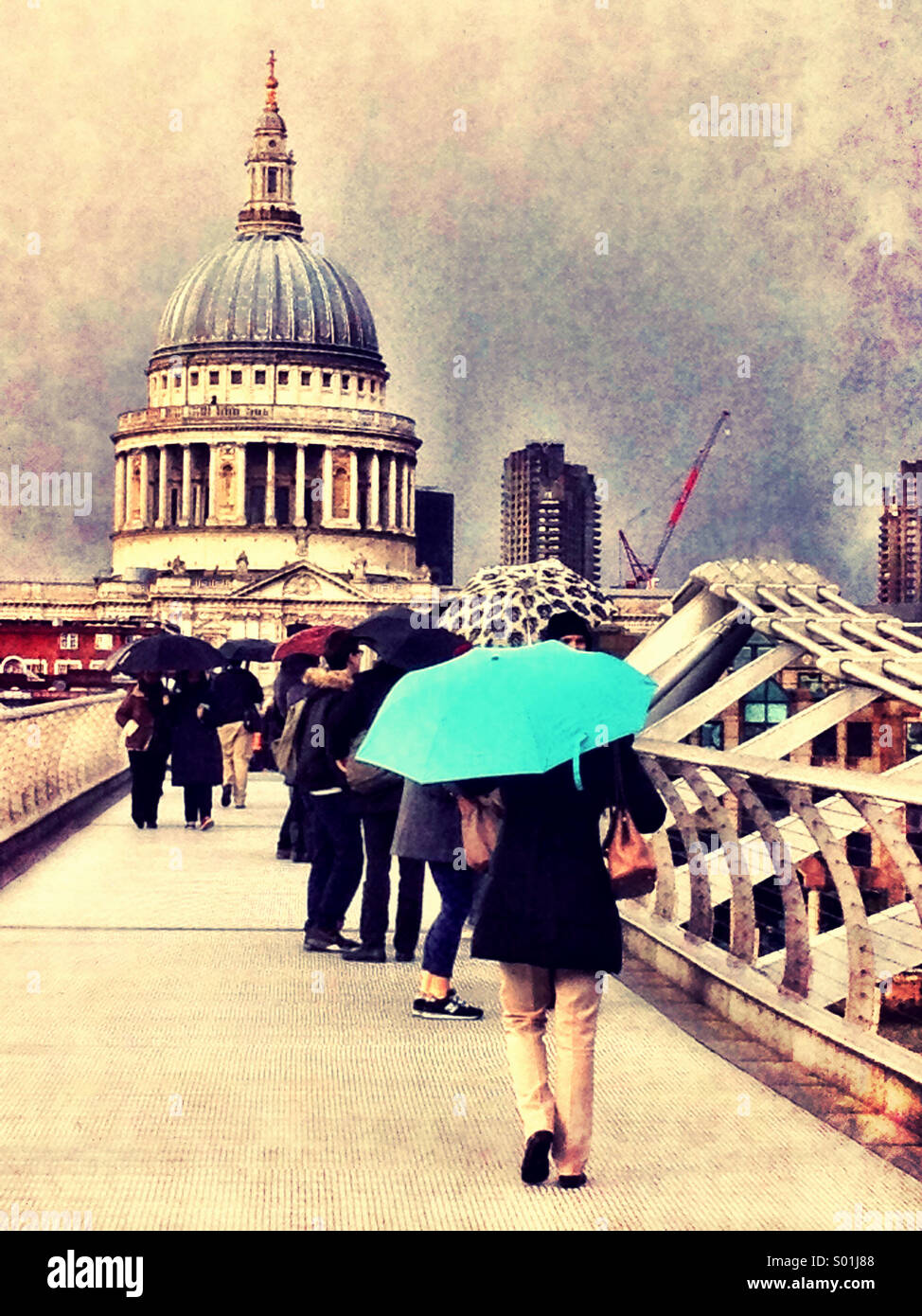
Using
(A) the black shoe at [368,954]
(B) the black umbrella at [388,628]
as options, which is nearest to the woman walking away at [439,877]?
(B) the black umbrella at [388,628]

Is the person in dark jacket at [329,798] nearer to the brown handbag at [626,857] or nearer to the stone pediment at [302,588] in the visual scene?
the brown handbag at [626,857]

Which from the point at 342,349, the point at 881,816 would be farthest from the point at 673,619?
the point at 342,349

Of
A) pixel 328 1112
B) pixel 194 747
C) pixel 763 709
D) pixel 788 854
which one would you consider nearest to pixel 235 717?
pixel 194 747

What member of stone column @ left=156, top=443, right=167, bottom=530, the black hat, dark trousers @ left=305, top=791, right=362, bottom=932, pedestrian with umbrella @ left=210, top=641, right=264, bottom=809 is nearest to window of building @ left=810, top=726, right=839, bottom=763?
stone column @ left=156, top=443, right=167, bottom=530

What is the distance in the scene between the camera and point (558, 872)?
731 cm

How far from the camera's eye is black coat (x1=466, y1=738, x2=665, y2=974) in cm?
726

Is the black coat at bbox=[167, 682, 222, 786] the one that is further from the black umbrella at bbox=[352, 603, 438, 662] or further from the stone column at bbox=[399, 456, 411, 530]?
the stone column at bbox=[399, 456, 411, 530]

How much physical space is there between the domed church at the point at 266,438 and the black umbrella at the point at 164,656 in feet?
350

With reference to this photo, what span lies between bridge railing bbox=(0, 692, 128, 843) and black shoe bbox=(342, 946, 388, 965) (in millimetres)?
4894

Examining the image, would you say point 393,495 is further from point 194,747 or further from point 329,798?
point 329,798
